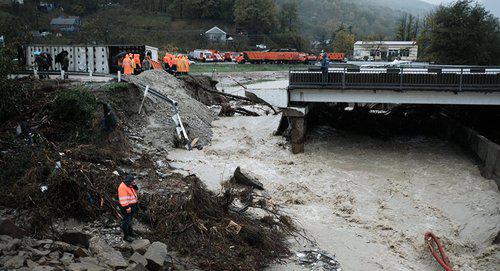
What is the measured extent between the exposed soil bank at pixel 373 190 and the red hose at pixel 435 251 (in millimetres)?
215

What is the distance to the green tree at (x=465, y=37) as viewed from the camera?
42750 mm

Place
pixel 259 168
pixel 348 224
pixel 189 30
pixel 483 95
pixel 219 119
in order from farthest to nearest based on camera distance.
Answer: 1. pixel 189 30
2. pixel 219 119
3. pixel 483 95
4. pixel 259 168
5. pixel 348 224

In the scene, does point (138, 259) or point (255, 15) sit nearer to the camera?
point (138, 259)

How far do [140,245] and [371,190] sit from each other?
10.6m

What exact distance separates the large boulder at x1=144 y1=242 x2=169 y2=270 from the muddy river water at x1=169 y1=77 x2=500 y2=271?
2661mm

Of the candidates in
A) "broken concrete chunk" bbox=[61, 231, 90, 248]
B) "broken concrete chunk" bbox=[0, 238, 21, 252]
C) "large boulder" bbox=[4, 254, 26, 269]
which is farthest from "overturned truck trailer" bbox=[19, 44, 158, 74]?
"large boulder" bbox=[4, 254, 26, 269]

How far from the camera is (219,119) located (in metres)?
28.2

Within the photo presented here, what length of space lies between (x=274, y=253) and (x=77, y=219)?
452 centimetres

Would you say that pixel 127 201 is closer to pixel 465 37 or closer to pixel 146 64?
pixel 146 64

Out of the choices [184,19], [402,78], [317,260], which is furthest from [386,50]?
[317,260]

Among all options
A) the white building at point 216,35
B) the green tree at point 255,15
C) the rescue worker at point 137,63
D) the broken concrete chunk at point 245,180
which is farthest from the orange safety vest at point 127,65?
the green tree at point 255,15

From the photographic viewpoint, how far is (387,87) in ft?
70.6

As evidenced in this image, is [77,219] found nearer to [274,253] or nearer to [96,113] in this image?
[274,253]

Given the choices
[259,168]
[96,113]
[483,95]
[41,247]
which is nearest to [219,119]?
[259,168]
